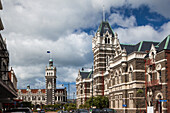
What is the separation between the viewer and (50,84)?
536ft

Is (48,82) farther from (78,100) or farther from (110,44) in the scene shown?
(110,44)

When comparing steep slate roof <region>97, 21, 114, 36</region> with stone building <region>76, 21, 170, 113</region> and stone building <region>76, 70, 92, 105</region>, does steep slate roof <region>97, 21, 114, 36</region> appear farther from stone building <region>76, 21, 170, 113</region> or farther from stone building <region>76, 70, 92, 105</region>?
stone building <region>76, 21, 170, 113</region>

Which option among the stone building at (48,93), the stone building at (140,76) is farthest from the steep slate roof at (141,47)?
the stone building at (48,93)

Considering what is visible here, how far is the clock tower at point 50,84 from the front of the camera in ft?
522

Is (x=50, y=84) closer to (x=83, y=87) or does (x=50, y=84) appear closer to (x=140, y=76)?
(x=83, y=87)

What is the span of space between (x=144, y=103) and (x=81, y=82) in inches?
1880

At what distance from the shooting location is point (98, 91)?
72188 millimetres

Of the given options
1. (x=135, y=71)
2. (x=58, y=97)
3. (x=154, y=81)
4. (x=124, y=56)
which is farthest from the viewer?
(x=58, y=97)

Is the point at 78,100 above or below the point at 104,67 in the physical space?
below

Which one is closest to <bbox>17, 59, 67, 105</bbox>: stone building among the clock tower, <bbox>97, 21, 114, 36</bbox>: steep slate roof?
the clock tower

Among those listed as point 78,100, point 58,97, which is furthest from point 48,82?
point 78,100

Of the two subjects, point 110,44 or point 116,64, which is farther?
point 110,44

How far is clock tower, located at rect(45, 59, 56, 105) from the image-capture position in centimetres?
15910

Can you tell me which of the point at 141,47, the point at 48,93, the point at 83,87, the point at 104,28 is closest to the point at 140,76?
the point at 141,47
